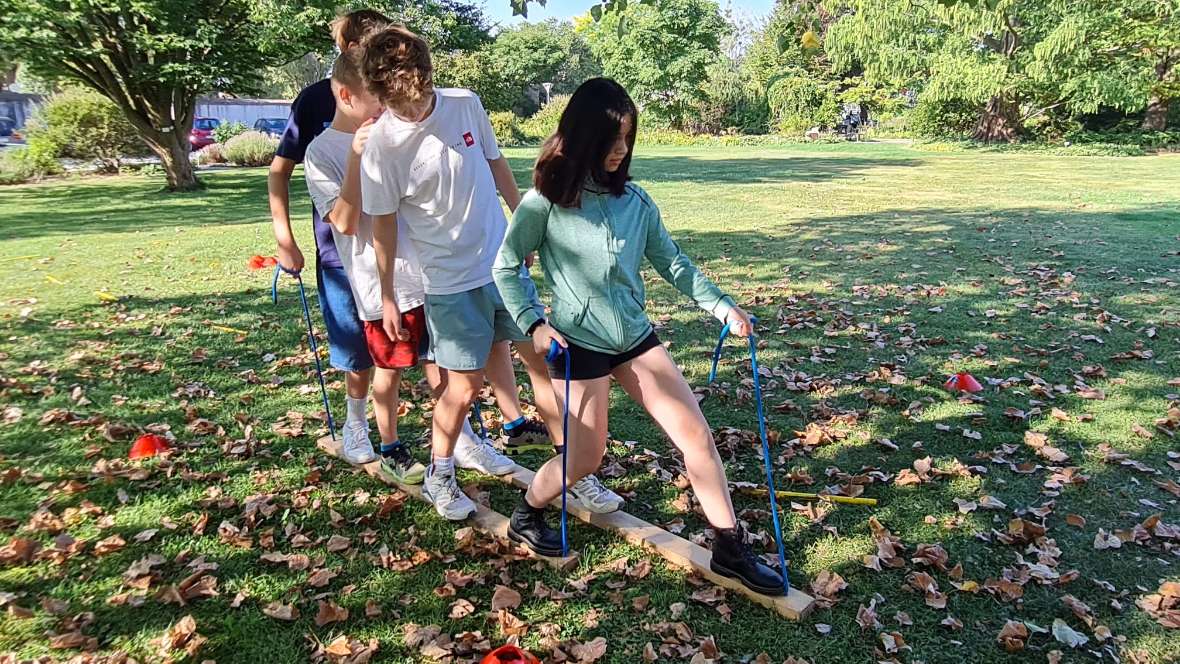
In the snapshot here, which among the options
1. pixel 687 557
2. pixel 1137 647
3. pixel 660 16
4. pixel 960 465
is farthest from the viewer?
pixel 660 16

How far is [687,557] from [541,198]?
157 centimetres

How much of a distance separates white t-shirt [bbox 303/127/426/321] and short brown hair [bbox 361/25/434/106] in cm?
60

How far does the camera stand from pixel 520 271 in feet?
9.43

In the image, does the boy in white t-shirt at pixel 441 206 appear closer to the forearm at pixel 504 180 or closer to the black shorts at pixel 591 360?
the forearm at pixel 504 180

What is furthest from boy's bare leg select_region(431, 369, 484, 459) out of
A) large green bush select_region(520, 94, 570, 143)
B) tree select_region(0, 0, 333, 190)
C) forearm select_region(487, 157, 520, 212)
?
large green bush select_region(520, 94, 570, 143)

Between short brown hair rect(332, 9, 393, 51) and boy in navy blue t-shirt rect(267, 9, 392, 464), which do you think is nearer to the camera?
short brown hair rect(332, 9, 393, 51)

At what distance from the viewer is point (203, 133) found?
31.3m

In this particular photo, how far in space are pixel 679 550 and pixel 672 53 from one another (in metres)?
52.5

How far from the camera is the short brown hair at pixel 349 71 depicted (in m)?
3.16

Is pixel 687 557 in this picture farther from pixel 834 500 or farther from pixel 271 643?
pixel 271 643

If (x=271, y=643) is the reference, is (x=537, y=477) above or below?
above

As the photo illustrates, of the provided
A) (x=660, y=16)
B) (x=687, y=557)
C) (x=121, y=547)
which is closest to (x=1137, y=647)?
(x=687, y=557)

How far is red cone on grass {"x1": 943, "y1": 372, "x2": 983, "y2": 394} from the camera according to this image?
16.1 ft

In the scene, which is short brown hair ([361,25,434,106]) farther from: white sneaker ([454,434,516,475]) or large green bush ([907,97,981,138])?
large green bush ([907,97,981,138])
